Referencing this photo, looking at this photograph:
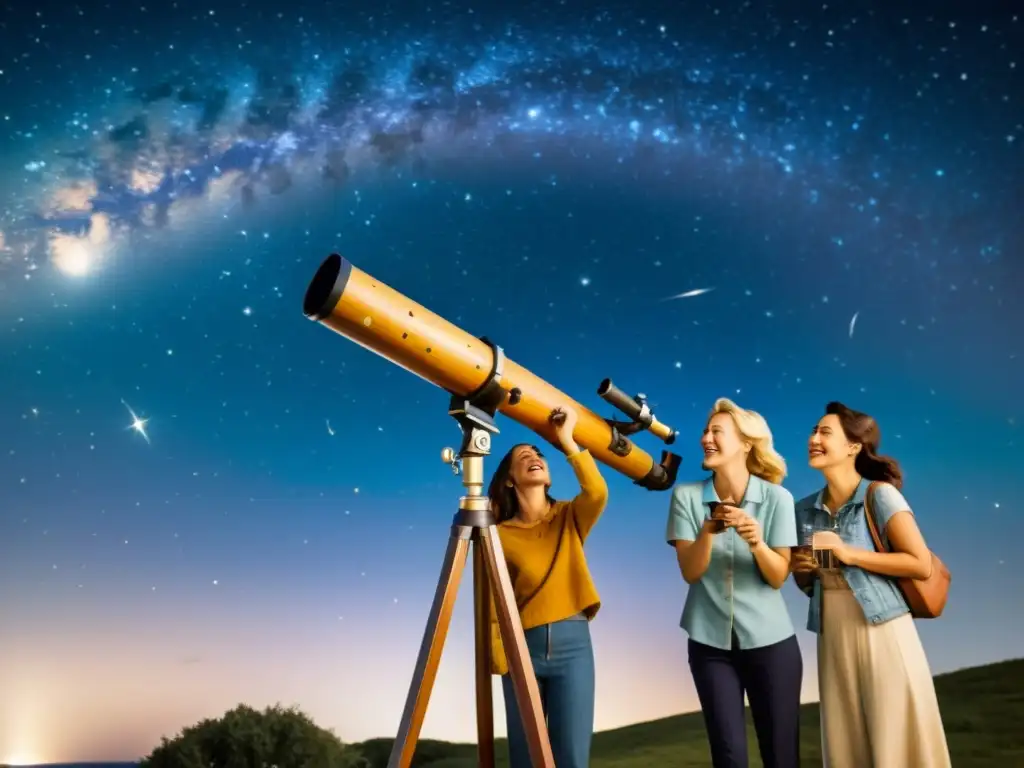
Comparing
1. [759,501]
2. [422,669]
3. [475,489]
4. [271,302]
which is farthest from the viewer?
[271,302]

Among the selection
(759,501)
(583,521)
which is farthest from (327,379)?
(759,501)

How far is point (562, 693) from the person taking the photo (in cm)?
285

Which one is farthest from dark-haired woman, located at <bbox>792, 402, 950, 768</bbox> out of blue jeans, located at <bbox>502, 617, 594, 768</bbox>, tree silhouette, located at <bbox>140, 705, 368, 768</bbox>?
tree silhouette, located at <bbox>140, 705, 368, 768</bbox>

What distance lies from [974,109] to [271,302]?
15.8ft

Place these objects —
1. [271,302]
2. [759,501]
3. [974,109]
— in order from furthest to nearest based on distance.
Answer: [271,302] < [974,109] < [759,501]

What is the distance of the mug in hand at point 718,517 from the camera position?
2.68m

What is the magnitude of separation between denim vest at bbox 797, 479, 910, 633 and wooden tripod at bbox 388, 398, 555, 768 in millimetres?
1092

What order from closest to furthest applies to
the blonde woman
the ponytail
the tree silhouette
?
the blonde woman < the ponytail < the tree silhouette

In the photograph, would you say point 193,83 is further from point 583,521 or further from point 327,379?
point 583,521

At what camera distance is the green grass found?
5316 millimetres

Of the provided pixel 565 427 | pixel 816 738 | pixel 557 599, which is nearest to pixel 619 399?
pixel 565 427

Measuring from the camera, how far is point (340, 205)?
5777mm

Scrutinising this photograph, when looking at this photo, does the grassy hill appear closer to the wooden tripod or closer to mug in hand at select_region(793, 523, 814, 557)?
mug in hand at select_region(793, 523, 814, 557)

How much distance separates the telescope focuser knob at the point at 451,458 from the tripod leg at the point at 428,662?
0.25m
